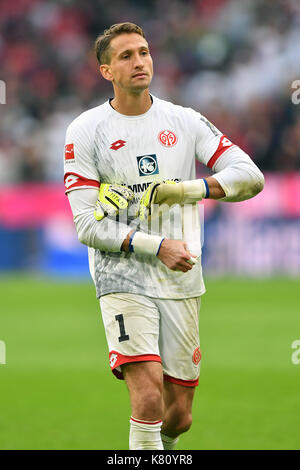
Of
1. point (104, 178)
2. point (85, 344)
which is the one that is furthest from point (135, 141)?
point (85, 344)

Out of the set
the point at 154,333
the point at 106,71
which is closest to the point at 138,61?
the point at 106,71

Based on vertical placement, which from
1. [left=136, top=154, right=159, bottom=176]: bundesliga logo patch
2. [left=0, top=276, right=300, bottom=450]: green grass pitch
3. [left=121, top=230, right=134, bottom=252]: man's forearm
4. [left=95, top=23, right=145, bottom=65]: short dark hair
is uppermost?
[left=95, top=23, right=145, bottom=65]: short dark hair

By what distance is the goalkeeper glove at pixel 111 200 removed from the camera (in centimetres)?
487

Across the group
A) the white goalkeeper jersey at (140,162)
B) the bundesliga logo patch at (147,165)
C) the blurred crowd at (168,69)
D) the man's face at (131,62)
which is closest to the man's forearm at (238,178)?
the white goalkeeper jersey at (140,162)

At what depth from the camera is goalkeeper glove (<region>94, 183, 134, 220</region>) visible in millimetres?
4867

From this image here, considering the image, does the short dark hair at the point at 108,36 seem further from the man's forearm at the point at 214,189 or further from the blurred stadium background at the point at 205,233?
the blurred stadium background at the point at 205,233

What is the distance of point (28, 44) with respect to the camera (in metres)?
21.3

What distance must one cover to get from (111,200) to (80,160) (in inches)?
12.6

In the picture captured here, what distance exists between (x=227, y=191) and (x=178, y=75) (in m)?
14.9

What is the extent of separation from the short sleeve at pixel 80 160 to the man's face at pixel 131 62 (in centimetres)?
34

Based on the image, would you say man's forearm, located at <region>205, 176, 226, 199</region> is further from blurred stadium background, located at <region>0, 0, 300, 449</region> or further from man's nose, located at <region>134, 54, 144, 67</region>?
blurred stadium background, located at <region>0, 0, 300, 449</region>

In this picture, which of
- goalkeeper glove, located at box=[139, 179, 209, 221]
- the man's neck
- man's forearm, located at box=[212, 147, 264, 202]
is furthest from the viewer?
the man's neck

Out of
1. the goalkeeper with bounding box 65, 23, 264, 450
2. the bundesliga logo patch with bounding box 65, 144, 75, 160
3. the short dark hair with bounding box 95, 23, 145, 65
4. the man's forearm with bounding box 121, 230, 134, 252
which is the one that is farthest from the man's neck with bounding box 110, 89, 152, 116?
the man's forearm with bounding box 121, 230, 134, 252
